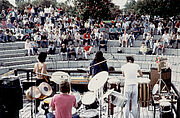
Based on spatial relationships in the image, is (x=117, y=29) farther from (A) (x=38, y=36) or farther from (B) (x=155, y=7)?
(A) (x=38, y=36)

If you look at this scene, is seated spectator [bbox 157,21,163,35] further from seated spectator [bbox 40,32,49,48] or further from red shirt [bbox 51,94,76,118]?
red shirt [bbox 51,94,76,118]

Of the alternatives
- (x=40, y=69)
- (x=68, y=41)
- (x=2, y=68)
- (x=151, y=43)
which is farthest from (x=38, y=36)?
(x=40, y=69)

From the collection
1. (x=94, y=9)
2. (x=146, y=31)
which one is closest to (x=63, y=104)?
(x=94, y=9)

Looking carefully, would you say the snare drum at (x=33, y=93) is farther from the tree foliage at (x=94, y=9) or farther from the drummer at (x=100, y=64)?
the tree foliage at (x=94, y=9)

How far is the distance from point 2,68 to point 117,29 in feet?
27.6

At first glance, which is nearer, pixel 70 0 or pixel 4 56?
pixel 4 56

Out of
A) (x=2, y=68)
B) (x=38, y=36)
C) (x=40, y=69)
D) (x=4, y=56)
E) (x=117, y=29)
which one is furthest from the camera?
(x=117, y=29)

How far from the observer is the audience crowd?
15560 mm

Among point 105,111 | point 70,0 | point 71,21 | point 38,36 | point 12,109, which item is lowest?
point 105,111

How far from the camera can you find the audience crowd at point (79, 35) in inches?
613

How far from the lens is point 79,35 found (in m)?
16.9

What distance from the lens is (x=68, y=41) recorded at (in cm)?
1681

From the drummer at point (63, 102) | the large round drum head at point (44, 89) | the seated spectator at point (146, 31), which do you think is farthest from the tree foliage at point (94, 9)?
the drummer at point (63, 102)

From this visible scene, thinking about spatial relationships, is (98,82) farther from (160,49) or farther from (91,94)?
(160,49)
